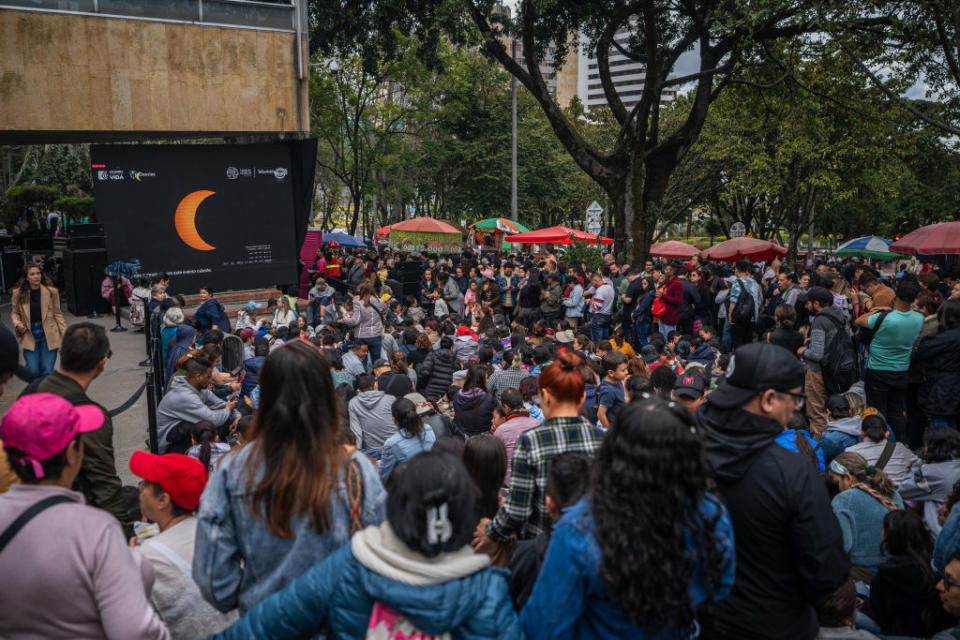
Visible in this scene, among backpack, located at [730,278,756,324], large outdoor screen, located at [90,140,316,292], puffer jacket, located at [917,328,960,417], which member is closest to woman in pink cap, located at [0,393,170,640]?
puffer jacket, located at [917,328,960,417]

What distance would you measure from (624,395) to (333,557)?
16.6 feet

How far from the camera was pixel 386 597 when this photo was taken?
1934 millimetres

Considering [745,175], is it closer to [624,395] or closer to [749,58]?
[749,58]

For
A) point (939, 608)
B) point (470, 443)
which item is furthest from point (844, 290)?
point (470, 443)

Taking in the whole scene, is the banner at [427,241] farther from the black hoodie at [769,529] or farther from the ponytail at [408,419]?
the black hoodie at [769,529]

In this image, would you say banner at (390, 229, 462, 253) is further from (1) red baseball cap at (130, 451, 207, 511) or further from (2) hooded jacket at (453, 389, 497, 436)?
(1) red baseball cap at (130, 451, 207, 511)

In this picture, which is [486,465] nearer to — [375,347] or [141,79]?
[375,347]

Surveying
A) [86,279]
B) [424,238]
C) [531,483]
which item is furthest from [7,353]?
[424,238]

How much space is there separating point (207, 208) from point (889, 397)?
12.8 meters

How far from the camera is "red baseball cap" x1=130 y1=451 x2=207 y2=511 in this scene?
9.35 feet

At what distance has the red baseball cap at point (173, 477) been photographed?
2.85 meters

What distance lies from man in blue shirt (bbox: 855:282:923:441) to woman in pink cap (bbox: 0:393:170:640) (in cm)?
744

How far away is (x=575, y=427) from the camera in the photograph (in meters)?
3.17

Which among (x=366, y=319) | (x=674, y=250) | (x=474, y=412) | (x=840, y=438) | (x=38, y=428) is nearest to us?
(x=38, y=428)
